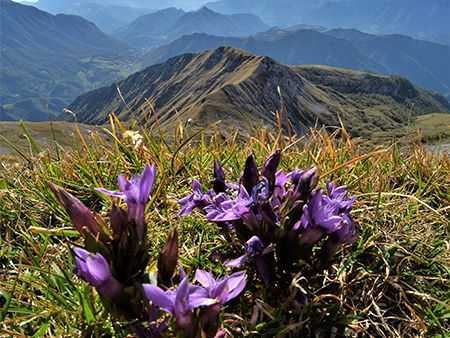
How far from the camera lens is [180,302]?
958mm

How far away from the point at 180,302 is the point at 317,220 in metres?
0.68

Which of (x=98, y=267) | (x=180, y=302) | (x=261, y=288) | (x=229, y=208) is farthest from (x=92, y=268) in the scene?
(x=261, y=288)

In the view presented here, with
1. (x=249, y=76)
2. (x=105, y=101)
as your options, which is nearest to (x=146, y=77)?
(x=105, y=101)

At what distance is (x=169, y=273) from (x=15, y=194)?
2003 millimetres

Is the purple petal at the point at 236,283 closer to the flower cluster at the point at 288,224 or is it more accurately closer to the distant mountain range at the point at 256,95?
the flower cluster at the point at 288,224

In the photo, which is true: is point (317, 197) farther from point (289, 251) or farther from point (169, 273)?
point (169, 273)

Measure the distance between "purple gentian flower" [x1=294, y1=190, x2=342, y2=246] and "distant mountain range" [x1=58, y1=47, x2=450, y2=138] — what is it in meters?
77.4

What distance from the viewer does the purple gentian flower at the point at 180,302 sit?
3.08ft

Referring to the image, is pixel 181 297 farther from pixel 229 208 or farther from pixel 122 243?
pixel 229 208

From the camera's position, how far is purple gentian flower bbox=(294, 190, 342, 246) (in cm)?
130

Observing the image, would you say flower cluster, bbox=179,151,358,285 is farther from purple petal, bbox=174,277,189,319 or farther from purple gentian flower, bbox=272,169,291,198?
purple petal, bbox=174,277,189,319

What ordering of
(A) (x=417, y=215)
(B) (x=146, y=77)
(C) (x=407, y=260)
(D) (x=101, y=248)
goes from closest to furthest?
(D) (x=101, y=248) < (C) (x=407, y=260) < (A) (x=417, y=215) < (B) (x=146, y=77)

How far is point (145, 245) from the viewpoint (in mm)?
1242

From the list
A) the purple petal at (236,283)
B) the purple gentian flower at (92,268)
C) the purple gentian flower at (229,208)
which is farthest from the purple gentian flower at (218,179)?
the purple gentian flower at (92,268)
